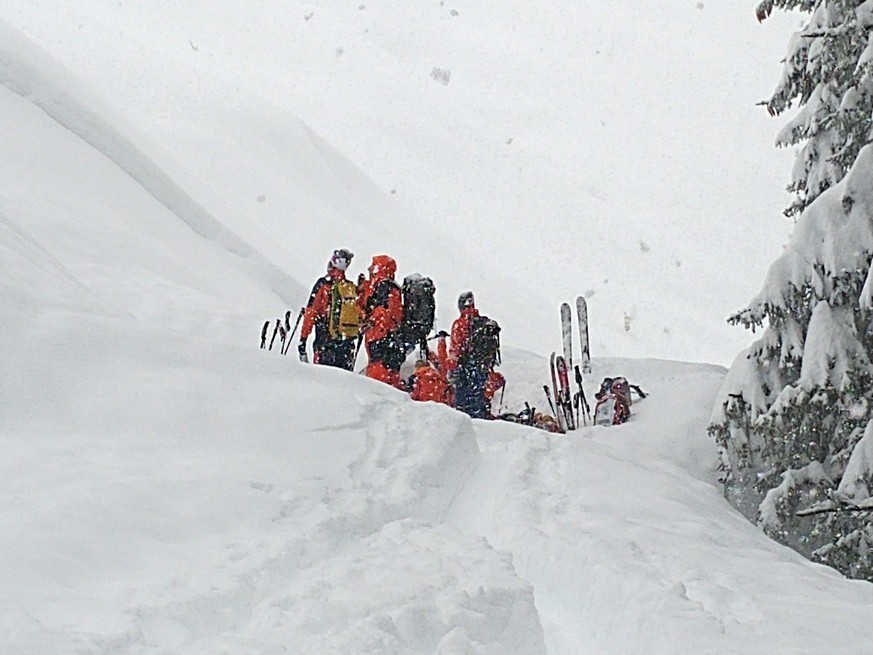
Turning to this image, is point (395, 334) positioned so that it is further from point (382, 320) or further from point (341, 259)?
point (341, 259)

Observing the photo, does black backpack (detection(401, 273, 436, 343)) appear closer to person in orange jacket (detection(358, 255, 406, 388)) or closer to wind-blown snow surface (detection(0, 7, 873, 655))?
person in orange jacket (detection(358, 255, 406, 388))

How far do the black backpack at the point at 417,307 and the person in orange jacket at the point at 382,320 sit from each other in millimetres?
219

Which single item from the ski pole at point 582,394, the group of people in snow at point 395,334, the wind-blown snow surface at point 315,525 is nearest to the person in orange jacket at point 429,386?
the group of people in snow at point 395,334

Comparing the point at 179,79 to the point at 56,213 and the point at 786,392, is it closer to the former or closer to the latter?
the point at 56,213

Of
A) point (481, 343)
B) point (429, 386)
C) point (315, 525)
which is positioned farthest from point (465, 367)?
point (315, 525)

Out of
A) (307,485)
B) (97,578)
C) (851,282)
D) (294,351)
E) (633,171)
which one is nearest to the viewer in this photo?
(97,578)

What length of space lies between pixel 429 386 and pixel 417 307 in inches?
34.1

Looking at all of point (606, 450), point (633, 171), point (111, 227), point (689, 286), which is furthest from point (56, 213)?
point (633, 171)

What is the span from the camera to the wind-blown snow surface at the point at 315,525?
12.5ft

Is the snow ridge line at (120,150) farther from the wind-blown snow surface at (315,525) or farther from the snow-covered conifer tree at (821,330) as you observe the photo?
the snow-covered conifer tree at (821,330)

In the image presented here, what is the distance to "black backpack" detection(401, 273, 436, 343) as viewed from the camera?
10820 mm

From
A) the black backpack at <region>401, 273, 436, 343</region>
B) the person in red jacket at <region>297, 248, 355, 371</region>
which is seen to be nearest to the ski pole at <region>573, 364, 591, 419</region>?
the black backpack at <region>401, 273, 436, 343</region>

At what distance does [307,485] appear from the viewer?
17.0ft

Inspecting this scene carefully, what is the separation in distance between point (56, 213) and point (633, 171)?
26201 millimetres
